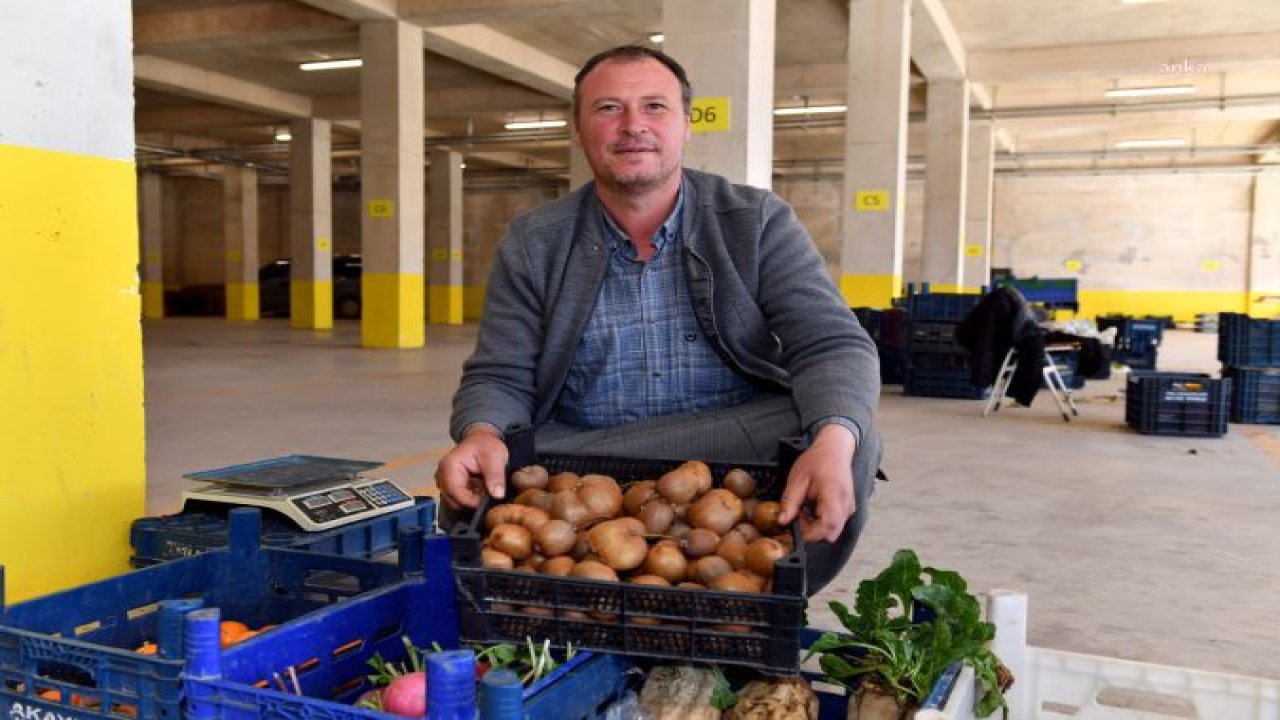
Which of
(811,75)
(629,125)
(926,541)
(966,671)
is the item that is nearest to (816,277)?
(629,125)

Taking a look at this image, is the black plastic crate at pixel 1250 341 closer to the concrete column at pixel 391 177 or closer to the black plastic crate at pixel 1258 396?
the black plastic crate at pixel 1258 396

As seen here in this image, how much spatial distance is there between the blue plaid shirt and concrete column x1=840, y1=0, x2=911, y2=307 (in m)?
10.7

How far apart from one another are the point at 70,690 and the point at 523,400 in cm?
113

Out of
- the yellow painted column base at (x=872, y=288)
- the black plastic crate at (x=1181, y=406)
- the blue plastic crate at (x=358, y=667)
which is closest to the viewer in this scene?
the blue plastic crate at (x=358, y=667)

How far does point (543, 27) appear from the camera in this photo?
14.8 meters

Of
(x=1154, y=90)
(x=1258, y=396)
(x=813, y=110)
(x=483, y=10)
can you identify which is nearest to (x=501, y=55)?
(x=483, y=10)

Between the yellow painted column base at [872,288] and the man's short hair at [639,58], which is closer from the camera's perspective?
the man's short hair at [639,58]

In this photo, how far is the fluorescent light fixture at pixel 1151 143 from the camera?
24.5 metres

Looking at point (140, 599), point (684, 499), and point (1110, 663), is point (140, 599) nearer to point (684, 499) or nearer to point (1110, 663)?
point (684, 499)

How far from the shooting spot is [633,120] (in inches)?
87.4

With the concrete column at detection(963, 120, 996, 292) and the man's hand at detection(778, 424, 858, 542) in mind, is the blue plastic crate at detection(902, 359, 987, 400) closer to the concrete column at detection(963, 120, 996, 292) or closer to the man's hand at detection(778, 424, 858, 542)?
the man's hand at detection(778, 424, 858, 542)

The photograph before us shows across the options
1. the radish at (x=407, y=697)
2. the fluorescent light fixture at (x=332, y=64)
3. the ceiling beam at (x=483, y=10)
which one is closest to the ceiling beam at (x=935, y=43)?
the ceiling beam at (x=483, y=10)

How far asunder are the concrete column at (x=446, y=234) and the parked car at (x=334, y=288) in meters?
2.35

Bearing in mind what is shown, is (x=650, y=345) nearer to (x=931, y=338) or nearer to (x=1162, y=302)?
(x=931, y=338)
